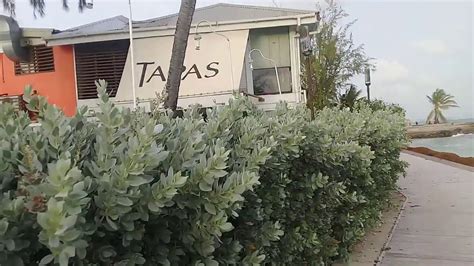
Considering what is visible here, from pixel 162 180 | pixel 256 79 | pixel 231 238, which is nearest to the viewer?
pixel 162 180

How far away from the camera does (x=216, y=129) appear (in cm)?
253

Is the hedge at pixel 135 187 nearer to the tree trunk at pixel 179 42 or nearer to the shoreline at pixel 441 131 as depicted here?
the tree trunk at pixel 179 42

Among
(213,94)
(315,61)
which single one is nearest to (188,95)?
(213,94)

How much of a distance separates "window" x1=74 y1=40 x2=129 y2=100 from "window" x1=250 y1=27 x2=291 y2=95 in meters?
3.64

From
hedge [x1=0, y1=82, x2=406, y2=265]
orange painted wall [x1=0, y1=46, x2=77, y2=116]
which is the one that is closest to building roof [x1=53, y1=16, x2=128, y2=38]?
orange painted wall [x1=0, y1=46, x2=77, y2=116]

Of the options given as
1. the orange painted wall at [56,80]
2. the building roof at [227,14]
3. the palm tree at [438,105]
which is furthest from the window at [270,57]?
the palm tree at [438,105]

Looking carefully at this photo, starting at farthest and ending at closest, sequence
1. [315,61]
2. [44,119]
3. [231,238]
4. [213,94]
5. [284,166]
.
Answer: [315,61], [213,94], [284,166], [231,238], [44,119]

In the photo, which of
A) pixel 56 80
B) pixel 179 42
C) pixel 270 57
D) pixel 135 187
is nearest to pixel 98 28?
pixel 56 80

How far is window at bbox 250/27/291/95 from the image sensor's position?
557 inches

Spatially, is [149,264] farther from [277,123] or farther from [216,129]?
[277,123]

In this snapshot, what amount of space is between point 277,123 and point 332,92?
15.9 metres

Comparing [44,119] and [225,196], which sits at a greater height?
[44,119]

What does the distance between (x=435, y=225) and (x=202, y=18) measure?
11276mm

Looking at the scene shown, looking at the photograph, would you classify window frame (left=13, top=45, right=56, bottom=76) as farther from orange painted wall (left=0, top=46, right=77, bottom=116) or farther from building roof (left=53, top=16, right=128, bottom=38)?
building roof (left=53, top=16, right=128, bottom=38)
